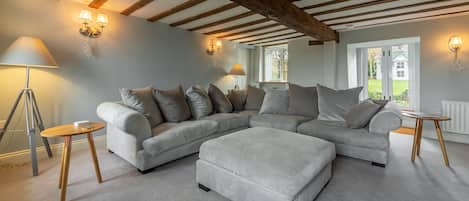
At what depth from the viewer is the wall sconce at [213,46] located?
Result: 195 inches

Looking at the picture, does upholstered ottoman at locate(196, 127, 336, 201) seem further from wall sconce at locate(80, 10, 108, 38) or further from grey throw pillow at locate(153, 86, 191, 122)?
wall sconce at locate(80, 10, 108, 38)

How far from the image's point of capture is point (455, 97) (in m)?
3.56

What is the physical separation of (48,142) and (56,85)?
759mm

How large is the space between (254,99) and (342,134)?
5.88ft

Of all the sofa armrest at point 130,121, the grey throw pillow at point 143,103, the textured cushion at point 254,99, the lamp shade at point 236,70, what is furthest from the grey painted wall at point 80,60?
the textured cushion at point 254,99

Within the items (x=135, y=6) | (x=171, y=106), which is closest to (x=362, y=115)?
(x=171, y=106)

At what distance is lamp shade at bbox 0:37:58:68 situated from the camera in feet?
6.99

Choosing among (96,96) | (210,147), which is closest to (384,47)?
(210,147)

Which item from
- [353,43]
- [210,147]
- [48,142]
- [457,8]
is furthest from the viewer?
[353,43]

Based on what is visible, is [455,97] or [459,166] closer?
[459,166]

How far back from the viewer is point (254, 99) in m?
4.01

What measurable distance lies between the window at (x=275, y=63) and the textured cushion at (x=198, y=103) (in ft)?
11.7

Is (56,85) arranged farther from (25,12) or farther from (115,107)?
(115,107)

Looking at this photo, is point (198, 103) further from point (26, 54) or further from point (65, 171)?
point (26, 54)
